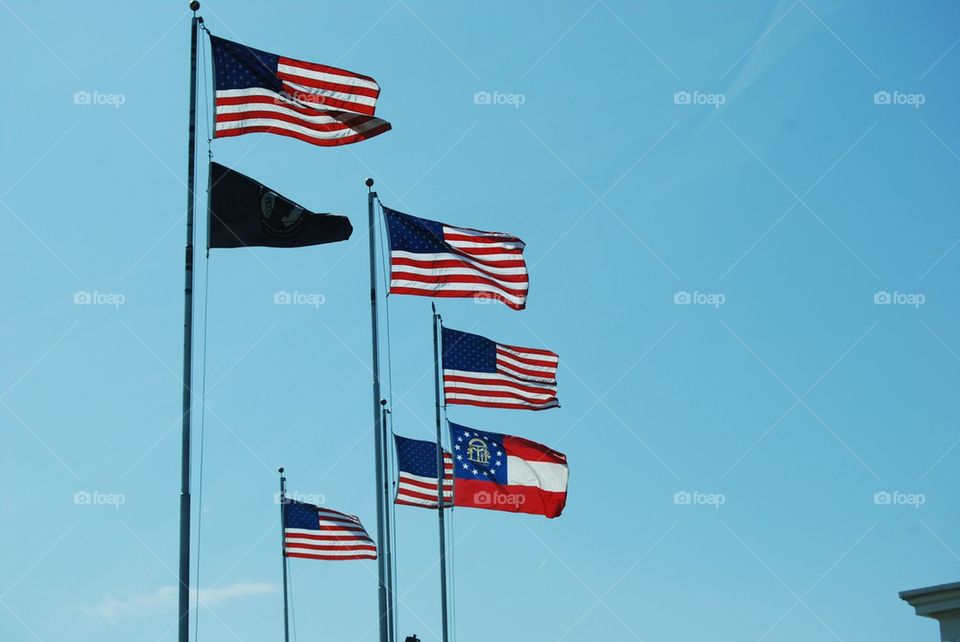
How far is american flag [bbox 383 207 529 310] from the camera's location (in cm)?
2431

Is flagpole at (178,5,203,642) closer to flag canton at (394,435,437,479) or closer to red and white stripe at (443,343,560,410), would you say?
red and white stripe at (443,343,560,410)

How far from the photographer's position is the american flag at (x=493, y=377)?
28125 millimetres

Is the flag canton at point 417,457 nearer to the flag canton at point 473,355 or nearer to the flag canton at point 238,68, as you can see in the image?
the flag canton at point 473,355

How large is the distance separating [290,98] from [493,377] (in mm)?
10345

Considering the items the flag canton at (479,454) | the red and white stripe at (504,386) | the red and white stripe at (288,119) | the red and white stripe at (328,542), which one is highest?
the red and white stripe at (288,119)

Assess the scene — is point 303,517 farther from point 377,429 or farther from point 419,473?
point 377,429

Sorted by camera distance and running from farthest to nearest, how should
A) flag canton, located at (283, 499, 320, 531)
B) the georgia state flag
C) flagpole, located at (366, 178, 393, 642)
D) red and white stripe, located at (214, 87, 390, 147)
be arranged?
flag canton, located at (283, 499, 320, 531)
the georgia state flag
flagpole, located at (366, 178, 393, 642)
red and white stripe, located at (214, 87, 390, 147)

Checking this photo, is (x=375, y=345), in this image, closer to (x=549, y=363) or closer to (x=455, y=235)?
(x=455, y=235)

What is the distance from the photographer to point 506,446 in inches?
1127

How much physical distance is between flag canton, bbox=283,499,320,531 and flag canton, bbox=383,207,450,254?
38.8 ft

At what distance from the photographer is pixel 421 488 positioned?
104ft

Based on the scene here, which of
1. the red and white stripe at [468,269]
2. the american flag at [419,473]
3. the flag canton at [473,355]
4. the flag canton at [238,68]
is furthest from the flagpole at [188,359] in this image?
the american flag at [419,473]

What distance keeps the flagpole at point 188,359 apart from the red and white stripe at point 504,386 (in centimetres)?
1132

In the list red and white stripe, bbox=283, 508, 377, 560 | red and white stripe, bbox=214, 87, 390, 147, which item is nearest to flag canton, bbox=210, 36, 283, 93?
red and white stripe, bbox=214, 87, 390, 147
